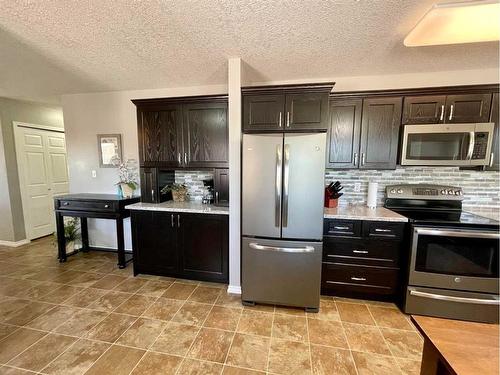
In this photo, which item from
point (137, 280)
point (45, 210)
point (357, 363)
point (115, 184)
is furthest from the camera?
point (45, 210)

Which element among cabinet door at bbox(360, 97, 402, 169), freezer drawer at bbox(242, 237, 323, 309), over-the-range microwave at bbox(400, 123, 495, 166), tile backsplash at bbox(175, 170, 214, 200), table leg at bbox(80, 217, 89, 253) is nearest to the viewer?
freezer drawer at bbox(242, 237, 323, 309)

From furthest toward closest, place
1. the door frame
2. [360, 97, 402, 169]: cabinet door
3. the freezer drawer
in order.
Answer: the door frame, [360, 97, 402, 169]: cabinet door, the freezer drawer

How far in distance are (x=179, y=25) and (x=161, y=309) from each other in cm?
257

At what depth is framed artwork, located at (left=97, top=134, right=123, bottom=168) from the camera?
348 centimetres

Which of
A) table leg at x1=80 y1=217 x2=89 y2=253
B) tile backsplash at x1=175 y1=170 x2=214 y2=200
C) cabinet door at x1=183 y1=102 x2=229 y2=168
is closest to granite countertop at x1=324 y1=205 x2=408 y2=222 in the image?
cabinet door at x1=183 y1=102 x2=229 y2=168

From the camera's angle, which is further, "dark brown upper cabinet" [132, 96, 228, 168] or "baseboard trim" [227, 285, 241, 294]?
"dark brown upper cabinet" [132, 96, 228, 168]

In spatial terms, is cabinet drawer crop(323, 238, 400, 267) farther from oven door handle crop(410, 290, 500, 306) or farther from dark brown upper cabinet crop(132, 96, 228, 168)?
dark brown upper cabinet crop(132, 96, 228, 168)

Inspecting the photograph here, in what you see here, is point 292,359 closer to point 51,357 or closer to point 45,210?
point 51,357

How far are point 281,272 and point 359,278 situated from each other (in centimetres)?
86

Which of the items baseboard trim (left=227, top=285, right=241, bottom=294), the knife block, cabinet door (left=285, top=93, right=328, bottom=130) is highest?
cabinet door (left=285, top=93, right=328, bottom=130)

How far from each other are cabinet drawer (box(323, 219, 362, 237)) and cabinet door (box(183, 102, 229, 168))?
1.39 metres

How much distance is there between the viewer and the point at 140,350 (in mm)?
1756

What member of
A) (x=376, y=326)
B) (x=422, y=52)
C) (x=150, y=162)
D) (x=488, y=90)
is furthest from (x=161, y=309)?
(x=488, y=90)

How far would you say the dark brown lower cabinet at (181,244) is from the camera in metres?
2.60
